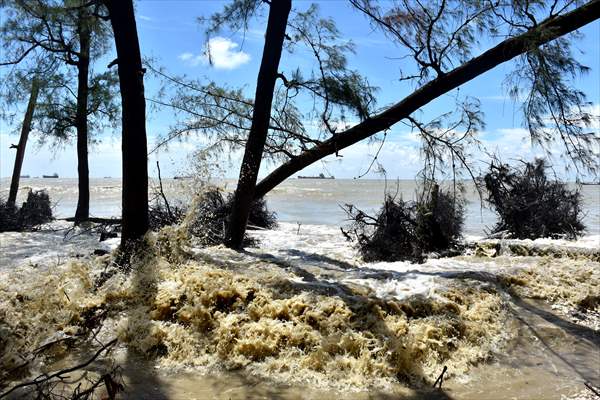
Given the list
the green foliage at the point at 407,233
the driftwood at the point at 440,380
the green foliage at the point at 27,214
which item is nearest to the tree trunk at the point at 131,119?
the green foliage at the point at 407,233

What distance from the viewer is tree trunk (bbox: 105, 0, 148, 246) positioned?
24.8ft

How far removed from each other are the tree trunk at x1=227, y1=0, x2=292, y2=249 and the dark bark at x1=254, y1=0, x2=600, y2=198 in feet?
1.89

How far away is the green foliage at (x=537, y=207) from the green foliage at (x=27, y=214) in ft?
40.3

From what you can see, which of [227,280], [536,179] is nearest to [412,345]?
[227,280]

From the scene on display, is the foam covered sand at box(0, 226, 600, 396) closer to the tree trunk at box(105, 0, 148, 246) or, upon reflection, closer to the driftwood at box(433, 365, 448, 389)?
the driftwood at box(433, 365, 448, 389)

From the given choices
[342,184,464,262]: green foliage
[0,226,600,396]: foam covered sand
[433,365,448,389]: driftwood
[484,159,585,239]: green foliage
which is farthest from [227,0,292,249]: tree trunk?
[484,159,585,239]: green foliage

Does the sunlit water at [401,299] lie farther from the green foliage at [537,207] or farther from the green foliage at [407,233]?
the green foliage at [537,207]

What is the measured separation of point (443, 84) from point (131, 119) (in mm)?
4643

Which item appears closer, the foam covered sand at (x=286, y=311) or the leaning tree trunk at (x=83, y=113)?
the foam covered sand at (x=286, y=311)

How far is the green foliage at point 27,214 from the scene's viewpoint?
46.1 feet

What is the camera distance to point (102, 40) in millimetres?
16000

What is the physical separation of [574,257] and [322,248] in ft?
15.6

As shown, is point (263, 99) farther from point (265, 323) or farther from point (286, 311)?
point (265, 323)

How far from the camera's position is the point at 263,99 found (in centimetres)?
869
